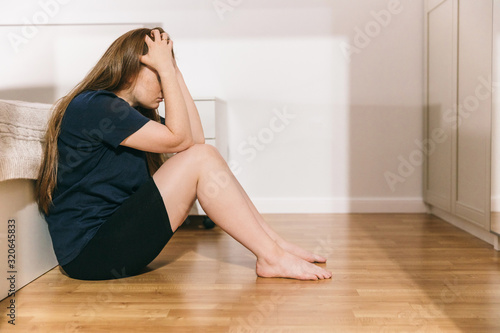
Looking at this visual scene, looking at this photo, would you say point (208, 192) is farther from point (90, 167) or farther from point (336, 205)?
point (336, 205)

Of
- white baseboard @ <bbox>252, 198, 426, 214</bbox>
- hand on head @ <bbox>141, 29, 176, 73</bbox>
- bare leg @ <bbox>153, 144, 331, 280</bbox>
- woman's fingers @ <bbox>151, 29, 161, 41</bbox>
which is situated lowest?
white baseboard @ <bbox>252, 198, 426, 214</bbox>

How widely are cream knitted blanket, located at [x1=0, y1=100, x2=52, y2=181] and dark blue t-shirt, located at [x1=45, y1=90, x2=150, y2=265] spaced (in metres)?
0.12

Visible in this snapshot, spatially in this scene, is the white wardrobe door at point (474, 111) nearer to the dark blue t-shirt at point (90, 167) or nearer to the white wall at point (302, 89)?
the white wall at point (302, 89)

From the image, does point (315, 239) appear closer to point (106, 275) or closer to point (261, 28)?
point (106, 275)

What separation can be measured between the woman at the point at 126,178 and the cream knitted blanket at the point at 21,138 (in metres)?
0.06

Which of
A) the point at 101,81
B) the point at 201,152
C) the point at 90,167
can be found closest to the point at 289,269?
the point at 201,152

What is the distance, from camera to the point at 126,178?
60.7 inches

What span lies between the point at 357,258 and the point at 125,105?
Answer: 3.40 feet

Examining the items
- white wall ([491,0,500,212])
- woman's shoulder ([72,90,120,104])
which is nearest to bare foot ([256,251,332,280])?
woman's shoulder ([72,90,120,104])

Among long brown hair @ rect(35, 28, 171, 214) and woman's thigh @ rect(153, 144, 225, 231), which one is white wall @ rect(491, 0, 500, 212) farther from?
long brown hair @ rect(35, 28, 171, 214)

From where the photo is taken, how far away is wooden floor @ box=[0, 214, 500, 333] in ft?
3.92

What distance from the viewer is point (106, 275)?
1571mm

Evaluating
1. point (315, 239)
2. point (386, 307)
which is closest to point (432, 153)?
point (315, 239)

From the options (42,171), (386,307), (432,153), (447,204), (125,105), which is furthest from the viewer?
(432,153)
